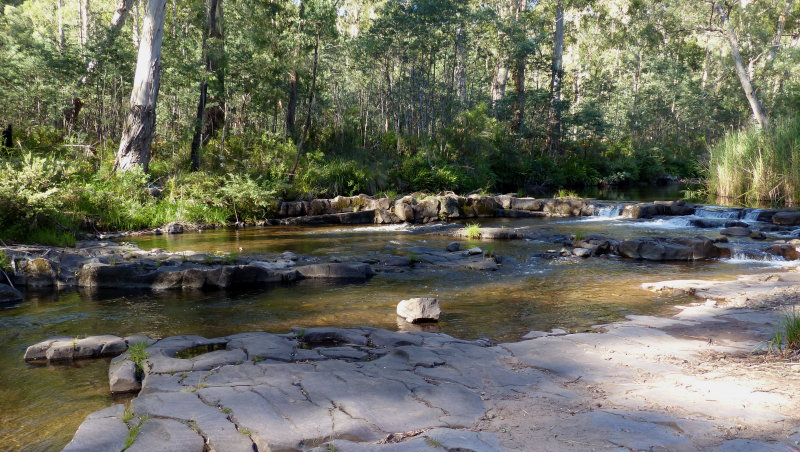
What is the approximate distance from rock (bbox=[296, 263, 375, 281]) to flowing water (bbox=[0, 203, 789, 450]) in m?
0.28

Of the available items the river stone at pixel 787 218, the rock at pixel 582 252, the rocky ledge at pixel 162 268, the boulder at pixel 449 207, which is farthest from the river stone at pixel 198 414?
the river stone at pixel 787 218

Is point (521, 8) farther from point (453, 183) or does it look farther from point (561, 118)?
point (453, 183)

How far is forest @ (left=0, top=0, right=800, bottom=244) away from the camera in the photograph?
49.2 feet

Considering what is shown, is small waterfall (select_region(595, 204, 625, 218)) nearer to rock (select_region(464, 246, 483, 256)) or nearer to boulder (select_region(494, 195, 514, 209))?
boulder (select_region(494, 195, 514, 209))

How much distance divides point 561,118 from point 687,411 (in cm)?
2788

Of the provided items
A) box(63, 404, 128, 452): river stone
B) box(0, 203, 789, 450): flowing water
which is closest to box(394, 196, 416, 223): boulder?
box(0, 203, 789, 450): flowing water

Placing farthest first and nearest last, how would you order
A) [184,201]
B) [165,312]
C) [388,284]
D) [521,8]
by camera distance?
[521,8]
[184,201]
[388,284]
[165,312]

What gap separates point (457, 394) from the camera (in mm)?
3768

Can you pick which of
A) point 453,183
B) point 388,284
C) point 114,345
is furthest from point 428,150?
point 114,345

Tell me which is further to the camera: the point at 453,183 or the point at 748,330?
the point at 453,183

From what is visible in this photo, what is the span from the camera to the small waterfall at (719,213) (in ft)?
50.9

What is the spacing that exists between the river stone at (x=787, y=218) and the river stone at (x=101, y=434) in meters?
15.8

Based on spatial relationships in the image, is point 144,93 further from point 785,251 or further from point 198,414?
point 785,251

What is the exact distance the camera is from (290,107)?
2092cm
